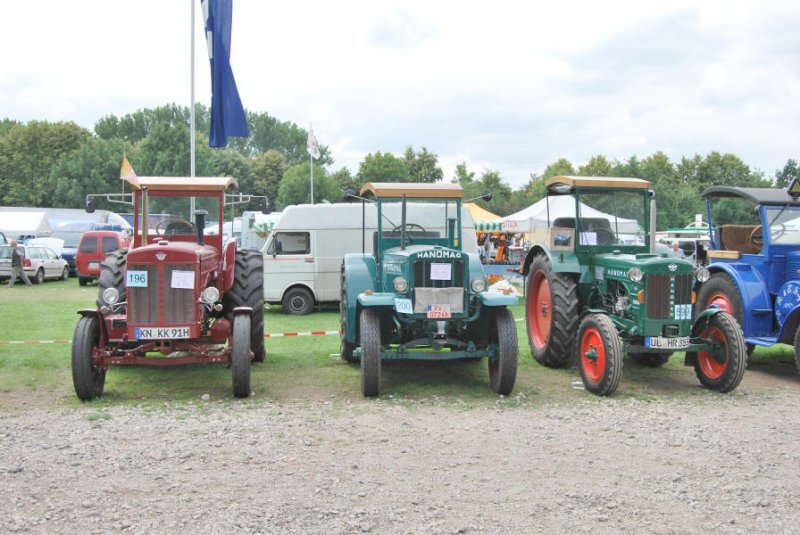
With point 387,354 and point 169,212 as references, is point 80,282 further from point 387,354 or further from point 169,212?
point 387,354

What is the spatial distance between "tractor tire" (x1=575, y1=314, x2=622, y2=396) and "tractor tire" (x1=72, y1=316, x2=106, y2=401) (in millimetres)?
4889

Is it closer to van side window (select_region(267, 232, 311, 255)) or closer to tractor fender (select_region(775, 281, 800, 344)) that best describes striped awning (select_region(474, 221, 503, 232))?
van side window (select_region(267, 232, 311, 255))

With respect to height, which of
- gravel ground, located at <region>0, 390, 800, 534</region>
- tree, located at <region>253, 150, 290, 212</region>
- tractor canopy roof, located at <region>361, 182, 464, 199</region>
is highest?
tree, located at <region>253, 150, 290, 212</region>

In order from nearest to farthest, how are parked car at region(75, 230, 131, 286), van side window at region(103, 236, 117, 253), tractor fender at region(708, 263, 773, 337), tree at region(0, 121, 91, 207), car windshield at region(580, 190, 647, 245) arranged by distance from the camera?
tractor fender at region(708, 263, 773, 337)
car windshield at region(580, 190, 647, 245)
parked car at region(75, 230, 131, 286)
van side window at region(103, 236, 117, 253)
tree at region(0, 121, 91, 207)

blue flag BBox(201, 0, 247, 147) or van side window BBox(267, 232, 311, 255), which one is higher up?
blue flag BBox(201, 0, 247, 147)

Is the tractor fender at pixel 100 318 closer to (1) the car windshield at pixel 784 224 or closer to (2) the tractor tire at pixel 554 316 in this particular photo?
(2) the tractor tire at pixel 554 316

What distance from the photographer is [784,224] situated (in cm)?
870

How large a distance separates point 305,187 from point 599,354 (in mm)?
52637

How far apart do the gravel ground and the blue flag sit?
9776 millimetres

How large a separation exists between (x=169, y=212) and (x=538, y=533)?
21.0 ft

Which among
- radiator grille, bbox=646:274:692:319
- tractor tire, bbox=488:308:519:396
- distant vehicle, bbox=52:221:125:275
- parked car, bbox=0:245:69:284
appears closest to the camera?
tractor tire, bbox=488:308:519:396

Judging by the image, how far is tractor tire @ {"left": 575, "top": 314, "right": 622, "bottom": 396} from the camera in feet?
23.1

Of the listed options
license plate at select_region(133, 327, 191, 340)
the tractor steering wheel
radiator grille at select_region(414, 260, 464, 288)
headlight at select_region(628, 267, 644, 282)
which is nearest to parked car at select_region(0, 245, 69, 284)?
the tractor steering wheel

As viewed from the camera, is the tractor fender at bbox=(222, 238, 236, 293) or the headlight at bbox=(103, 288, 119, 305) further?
the tractor fender at bbox=(222, 238, 236, 293)
